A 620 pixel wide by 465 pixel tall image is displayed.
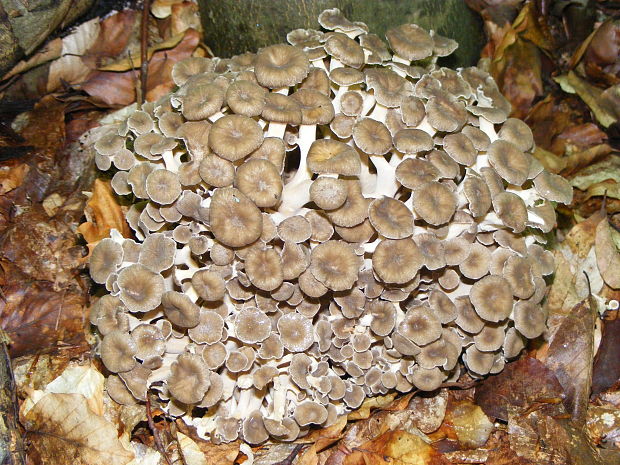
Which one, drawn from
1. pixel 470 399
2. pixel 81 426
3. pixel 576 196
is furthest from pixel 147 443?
pixel 576 196

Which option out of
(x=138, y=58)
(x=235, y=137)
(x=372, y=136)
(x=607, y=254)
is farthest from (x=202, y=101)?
(x=607, y=254)

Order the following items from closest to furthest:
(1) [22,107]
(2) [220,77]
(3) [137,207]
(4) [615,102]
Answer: (2) [220,77], (3) [137,207], (1) [22,107], (4) [615,102]

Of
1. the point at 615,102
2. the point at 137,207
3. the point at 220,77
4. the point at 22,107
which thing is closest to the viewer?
the point at 220,77

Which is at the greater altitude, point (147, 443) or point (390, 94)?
point (390, 94)

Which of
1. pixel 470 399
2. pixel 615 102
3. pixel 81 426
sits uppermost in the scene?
pixel 615 102

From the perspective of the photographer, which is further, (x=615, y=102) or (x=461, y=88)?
(x=615, y=102)

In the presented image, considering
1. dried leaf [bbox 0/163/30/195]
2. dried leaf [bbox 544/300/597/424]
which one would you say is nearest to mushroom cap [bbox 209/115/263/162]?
dried leaf [bbox 0/163/30/195]

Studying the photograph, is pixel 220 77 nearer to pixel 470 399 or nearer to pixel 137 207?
pixel 137 207

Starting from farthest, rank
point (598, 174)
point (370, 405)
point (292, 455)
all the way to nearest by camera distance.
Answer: point (598, 174), point (370, 405), point (292, 455)

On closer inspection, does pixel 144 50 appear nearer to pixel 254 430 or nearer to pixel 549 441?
pixel 254 430
